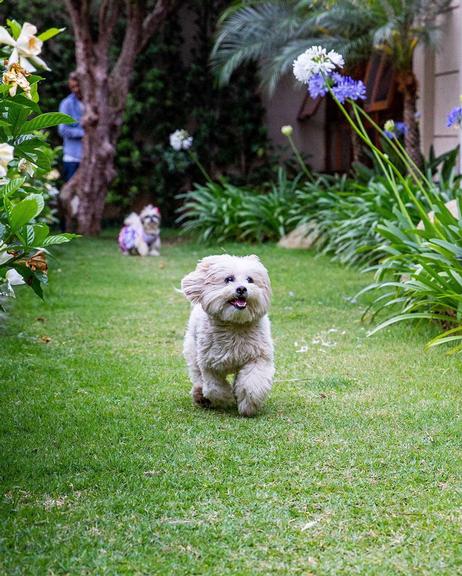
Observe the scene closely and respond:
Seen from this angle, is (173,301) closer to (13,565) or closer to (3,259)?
(3,259)

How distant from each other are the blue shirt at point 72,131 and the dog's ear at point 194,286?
970 cm

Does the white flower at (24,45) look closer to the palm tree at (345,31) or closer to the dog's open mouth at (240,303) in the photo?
the dog's open mouth at (240,303)

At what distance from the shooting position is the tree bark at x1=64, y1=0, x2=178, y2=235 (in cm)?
1307

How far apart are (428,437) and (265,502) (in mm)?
1062

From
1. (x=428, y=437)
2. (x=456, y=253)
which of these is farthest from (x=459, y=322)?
(x=428, y=437)

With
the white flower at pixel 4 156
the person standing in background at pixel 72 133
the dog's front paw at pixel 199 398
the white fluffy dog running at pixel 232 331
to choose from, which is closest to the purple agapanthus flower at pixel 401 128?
the person standing in background at pixel 72 133

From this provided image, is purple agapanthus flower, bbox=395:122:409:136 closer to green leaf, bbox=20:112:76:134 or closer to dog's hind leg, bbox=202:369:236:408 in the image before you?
dog's hind leg, bbox=202:369:236:408


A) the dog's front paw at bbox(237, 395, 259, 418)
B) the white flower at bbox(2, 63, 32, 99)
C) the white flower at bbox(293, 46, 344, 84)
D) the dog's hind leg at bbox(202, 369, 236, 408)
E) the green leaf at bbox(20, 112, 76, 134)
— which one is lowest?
the dog's front paw at bbox(237, 395, 259, 418)

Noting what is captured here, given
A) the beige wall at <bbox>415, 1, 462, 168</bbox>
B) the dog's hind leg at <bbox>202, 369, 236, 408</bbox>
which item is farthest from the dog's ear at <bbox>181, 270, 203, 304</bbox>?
the beige wall at <bbox>415, 1, 462, 168</bbox>

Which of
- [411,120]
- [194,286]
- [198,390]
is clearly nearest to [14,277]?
[194,286]

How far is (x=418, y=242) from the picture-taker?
662 cm

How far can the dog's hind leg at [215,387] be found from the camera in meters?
4.56

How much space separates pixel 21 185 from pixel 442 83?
29.7 ft

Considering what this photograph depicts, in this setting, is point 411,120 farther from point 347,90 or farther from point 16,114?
point 16,114
